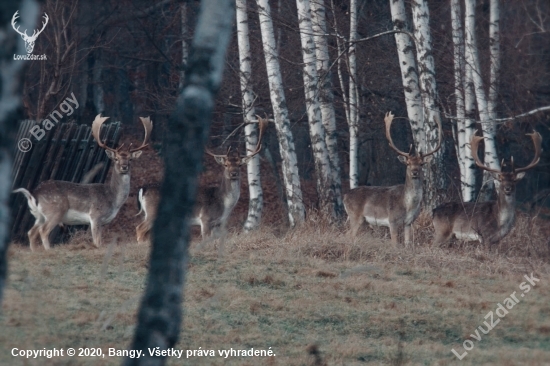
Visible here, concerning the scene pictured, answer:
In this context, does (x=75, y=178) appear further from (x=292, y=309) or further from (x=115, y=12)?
(x=115, y=12)

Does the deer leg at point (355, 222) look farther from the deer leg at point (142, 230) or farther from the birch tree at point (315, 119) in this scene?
the deer leg at point (142, 230)

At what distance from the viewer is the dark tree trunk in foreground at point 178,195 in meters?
3.43

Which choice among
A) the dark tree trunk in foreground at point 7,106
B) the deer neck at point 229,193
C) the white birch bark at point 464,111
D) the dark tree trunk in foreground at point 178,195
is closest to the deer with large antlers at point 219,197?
the deer neck at point 229,193

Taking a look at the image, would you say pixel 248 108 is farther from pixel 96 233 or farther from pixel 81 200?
pixel 96 233

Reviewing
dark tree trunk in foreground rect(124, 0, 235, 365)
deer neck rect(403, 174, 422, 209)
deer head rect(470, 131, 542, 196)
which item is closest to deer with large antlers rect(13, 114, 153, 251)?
deer neck rect(403, 174, 422, 209)

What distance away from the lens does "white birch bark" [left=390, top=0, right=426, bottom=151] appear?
1273 centimetres

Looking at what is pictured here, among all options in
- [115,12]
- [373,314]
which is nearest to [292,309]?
[373,314]

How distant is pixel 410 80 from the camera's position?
501 inches

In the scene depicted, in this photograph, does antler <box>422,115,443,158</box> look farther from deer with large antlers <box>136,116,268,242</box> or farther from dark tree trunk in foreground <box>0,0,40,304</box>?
dark tree trunk in foreground <box>0,0,40,304</box>

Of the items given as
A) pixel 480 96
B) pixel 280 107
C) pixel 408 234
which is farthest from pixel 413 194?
pixel 280 107

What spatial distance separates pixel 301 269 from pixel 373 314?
1861 millimetres

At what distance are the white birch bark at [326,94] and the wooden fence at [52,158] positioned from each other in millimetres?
3366

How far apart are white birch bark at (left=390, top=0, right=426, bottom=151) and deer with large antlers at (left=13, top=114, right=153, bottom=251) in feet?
12.9

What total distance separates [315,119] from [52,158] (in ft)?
13.3
